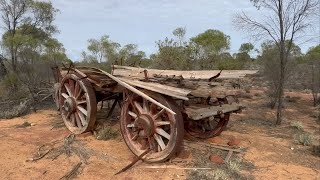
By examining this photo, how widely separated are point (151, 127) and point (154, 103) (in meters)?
0.65

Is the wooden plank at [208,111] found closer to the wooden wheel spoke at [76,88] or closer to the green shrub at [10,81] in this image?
the wooden wheel spoke at [76,88]

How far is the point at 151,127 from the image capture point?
6883 millimetres

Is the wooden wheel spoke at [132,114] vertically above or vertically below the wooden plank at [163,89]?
below

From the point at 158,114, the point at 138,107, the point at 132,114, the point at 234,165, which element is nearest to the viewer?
the point at 234,165

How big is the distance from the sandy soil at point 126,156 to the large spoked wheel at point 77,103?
1.10 feet

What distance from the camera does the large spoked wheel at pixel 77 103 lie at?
8.58 meters

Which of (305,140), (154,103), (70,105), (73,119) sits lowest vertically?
(305,140)

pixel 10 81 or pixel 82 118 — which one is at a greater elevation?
pixel 10 81

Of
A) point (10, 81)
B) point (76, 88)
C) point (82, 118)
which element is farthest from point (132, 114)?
point (10, 81)

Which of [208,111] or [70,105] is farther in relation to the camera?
[70,105]

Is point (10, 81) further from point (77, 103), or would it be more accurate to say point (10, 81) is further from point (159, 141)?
point (159, 141)

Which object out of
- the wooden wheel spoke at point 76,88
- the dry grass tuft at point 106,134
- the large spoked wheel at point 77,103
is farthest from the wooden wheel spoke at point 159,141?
the wooden wheel spoke at point 76,88

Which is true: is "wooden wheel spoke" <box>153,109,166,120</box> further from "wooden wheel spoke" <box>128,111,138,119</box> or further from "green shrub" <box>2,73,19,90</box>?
"green shrub" <box>2,73,19,90</box>

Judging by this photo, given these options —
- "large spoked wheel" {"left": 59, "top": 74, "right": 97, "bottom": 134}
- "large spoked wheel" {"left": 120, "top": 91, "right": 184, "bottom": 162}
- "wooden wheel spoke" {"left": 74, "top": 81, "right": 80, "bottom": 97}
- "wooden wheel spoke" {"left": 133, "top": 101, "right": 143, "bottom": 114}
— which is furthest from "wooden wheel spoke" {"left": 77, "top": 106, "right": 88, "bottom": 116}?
"wooden wheel spoke" {"left": 133, "top": 101, "right": 143, "bottom": 114}
